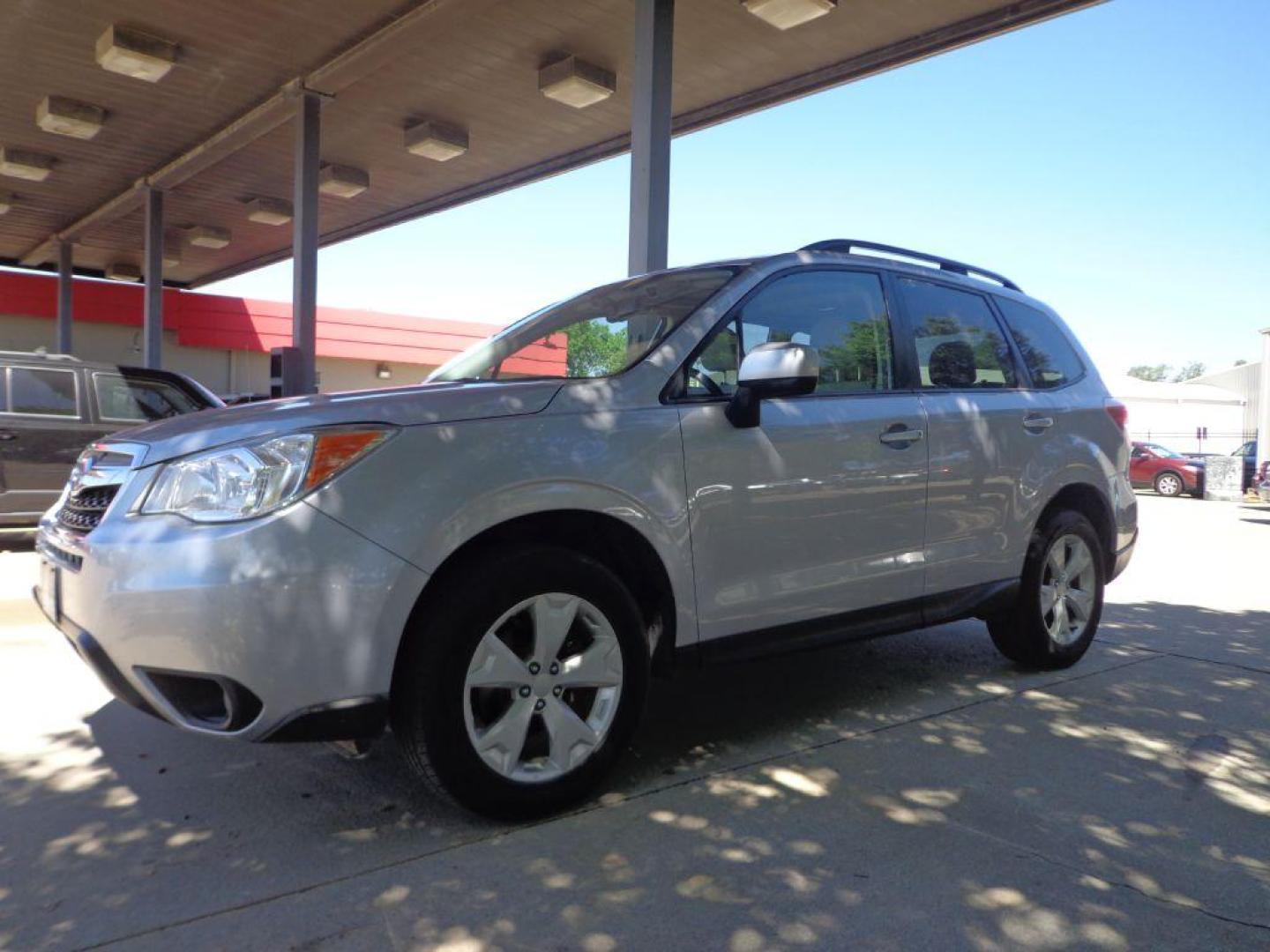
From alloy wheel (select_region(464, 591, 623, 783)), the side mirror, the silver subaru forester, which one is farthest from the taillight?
alloy wheel (select_region(464, 591, 623, 783))

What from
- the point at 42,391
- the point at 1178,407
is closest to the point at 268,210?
the point at 42,391

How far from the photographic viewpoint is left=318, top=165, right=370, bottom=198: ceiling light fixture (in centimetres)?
1509

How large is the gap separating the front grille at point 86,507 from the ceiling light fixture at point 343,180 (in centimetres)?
1299

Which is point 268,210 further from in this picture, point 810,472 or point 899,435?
point 810,472

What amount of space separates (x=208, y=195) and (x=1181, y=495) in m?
24.5

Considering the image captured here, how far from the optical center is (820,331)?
3936 mm

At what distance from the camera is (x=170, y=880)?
257 centimetres

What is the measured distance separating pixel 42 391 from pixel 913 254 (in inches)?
290

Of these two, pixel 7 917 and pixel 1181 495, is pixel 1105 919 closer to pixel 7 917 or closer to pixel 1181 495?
pixel 7 917

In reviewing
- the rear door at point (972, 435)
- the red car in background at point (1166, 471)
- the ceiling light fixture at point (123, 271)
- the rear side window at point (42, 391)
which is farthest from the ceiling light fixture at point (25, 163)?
the red car in background at point (1166, 471)

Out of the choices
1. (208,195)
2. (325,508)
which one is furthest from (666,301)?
(208,195)

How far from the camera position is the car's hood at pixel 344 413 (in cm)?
273

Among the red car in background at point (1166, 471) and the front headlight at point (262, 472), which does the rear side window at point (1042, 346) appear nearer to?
the front headlight at point (262, 472)

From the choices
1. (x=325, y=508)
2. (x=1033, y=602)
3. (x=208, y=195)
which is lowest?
(x=1033, y=602)
